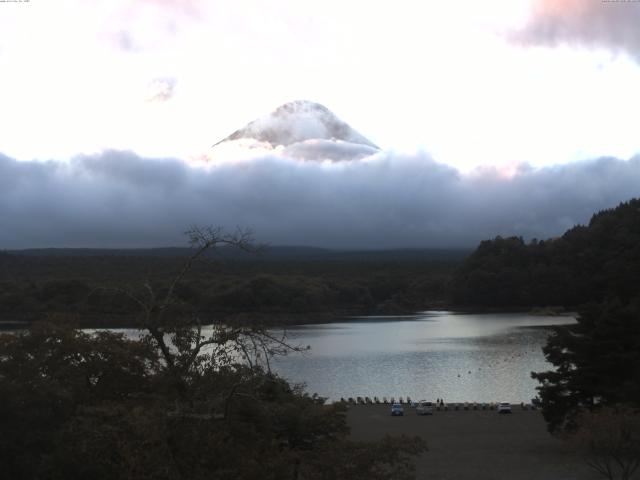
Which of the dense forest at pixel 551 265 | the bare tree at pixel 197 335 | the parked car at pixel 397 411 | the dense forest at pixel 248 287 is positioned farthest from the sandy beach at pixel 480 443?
the dense forest at pixel 551 265

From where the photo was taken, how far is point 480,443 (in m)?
24.5

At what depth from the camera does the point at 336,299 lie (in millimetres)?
112625

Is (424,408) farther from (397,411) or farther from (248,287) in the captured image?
(248,287)

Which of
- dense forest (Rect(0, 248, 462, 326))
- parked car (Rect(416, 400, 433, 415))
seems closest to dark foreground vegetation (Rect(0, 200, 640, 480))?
parked car (Rect(416, 400, 433, 415))

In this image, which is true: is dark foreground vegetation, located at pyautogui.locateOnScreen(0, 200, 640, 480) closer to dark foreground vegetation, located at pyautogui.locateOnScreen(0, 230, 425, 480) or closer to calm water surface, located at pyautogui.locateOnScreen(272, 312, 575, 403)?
dark foreground vegetation, located at pyautogui.locateOnScreen(0, 230, 425, 480)

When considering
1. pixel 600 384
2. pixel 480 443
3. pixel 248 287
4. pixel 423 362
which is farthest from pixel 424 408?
pixel 248 287

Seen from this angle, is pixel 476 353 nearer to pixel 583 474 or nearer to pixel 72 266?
pixel 583 474

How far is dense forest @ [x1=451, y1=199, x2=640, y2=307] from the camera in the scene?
105125mm

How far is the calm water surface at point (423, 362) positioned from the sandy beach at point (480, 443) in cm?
459

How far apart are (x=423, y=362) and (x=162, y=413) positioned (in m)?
43.3

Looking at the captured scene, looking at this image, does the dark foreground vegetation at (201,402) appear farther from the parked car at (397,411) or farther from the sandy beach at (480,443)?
the parked car at (397,411)

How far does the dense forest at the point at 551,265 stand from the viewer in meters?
105

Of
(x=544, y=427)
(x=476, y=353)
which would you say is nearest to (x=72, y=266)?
(x=476, y=353)

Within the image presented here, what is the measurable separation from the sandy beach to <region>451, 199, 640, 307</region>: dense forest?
74829mm
